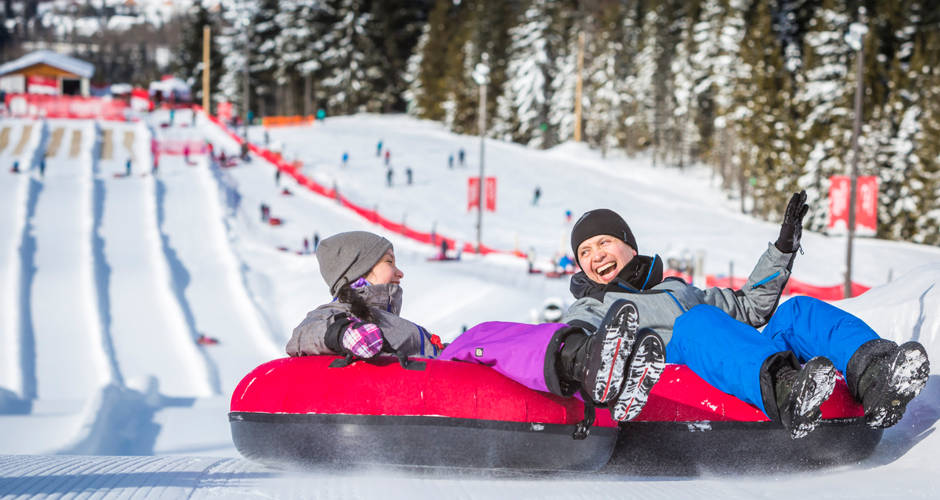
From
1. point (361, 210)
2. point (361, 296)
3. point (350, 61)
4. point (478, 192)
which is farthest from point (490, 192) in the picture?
point (350, 61)

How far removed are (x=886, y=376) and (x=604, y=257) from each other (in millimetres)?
1323

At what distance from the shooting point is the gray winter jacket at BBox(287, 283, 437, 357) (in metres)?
4.16

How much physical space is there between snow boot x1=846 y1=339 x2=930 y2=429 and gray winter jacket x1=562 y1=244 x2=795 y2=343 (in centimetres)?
50

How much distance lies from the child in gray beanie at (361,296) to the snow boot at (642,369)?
40.4 inches

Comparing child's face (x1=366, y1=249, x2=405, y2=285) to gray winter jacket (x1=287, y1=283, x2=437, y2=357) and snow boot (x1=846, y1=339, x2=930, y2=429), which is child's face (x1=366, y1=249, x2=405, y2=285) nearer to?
gray winter jacket (x1=287, y1=283, x2=437, y2=357)

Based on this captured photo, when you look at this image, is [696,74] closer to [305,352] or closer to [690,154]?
[690,154]

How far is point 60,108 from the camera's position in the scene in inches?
1939

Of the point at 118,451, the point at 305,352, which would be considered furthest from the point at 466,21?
the point at 305,352

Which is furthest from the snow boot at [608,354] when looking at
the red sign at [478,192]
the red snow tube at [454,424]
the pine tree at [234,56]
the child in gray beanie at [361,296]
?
the pine tree at [234,56]

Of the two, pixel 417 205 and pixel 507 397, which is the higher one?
pixel 507 397

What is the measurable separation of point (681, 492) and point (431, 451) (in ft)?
3.27

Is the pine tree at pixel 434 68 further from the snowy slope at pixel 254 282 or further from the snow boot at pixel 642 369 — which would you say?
the snow boot at pixel 642 369

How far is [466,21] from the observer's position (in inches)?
2721

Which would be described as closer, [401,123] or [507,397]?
[507,397]
